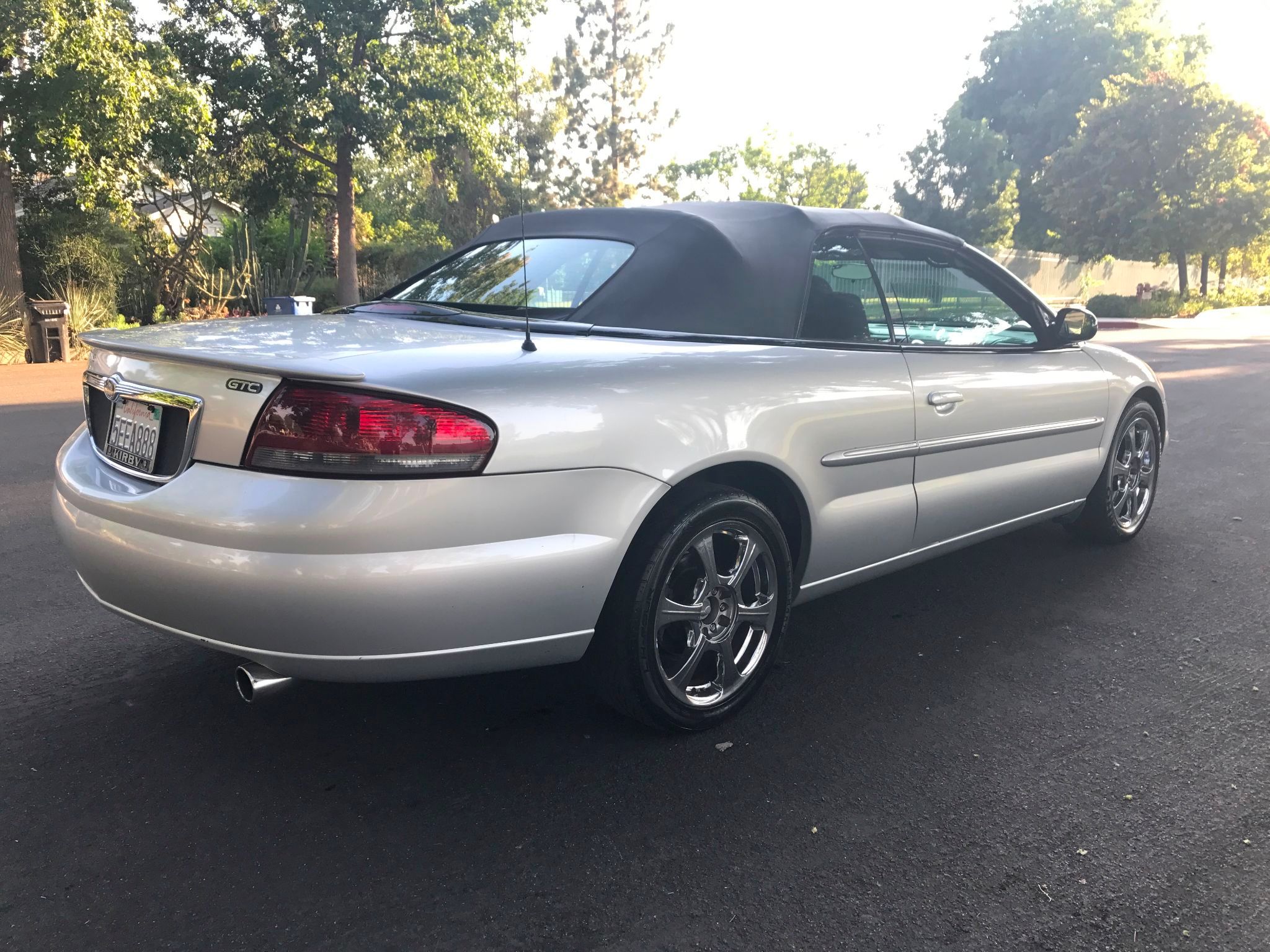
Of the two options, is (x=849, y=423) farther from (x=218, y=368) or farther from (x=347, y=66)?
(x=347, y=66)

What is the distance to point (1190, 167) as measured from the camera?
3538 cm

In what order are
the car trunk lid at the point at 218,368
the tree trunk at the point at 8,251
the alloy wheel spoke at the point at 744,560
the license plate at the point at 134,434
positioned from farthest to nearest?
the tree trunk at the point at 8,251 < the alloy wheel spoke at the point at 744,560 < the license plate at the point at 134,434 < the car trunk lid at the point at 218,368

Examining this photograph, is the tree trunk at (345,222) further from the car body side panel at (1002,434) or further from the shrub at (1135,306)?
the shrub at (1135,306)

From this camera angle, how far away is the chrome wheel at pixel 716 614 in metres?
3.04

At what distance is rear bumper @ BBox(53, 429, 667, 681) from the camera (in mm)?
Answer: 2391

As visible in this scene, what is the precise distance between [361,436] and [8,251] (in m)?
16.5

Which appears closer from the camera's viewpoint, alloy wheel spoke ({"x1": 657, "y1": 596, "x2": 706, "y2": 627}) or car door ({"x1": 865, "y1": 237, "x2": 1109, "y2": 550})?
alloy wheel spoke ({"x1": 657, "y1": 596, "x2": 706, "y2": 627})

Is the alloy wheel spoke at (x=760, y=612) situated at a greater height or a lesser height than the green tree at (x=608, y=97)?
lesser

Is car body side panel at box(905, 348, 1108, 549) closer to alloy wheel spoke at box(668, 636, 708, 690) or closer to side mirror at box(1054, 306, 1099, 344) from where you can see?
side mirror at box(1054, 306, 1099, 344)

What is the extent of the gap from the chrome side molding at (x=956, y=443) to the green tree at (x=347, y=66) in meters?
19.1

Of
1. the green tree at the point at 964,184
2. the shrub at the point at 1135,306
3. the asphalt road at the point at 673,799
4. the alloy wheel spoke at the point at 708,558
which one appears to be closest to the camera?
the asphalt road at the point at 673,799

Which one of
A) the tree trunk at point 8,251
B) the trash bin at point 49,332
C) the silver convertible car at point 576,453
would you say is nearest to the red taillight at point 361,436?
the silver convertible car at point 576,453

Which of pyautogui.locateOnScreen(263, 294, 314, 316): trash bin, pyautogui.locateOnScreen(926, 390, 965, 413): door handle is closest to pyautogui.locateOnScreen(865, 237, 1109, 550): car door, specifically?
pyautogui.locateOnScreen(926, 390, 965, 413): door handle

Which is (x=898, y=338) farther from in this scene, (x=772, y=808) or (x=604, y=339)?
(x=772, y=808)
